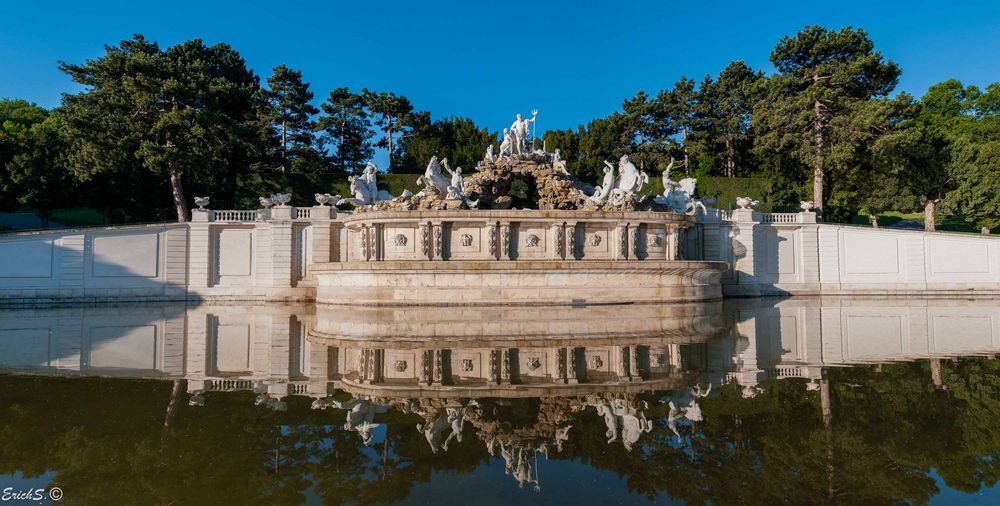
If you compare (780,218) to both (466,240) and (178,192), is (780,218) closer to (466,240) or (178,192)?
(466,240)

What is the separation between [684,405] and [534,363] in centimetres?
322

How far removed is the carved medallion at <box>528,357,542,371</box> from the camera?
971 centimetres

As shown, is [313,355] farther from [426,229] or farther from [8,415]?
[426,229]

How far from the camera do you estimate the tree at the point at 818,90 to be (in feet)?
105

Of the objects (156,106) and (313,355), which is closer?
(313,355)

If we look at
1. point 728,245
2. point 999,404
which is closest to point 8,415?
point 999,404

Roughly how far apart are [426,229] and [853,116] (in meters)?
25.8

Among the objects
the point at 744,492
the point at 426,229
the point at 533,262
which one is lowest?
the point at 744,492

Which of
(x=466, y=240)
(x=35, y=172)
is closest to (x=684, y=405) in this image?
(x=466, y=240)

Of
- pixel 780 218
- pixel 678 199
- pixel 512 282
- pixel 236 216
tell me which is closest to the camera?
pixel 512 282

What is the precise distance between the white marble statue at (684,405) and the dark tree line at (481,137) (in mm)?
29263

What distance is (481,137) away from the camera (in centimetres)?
4288

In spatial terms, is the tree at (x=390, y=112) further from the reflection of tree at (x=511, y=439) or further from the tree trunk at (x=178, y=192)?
the reflection of tree at (x=511, y=439)

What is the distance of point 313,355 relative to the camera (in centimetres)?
1152
